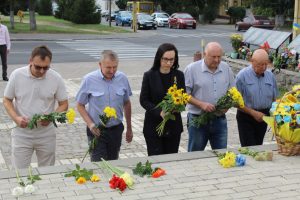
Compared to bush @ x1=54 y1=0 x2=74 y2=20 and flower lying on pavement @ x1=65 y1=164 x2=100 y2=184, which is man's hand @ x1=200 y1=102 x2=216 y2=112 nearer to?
flower lying on pavement @ x1=65 y1=164 x2=100 y2=184

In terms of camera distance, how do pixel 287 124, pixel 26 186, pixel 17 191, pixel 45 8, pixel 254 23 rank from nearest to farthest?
pixel 17 191 → pixel 26 186 → pixel 287 124 → pixel 254 23 → pixel 45 8

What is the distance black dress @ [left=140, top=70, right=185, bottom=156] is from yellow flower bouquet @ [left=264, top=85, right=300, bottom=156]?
40.7 inches

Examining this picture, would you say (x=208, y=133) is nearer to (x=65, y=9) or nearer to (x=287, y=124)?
(x=287, y=124)

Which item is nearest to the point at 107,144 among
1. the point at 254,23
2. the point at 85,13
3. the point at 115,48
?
the point at 115,48

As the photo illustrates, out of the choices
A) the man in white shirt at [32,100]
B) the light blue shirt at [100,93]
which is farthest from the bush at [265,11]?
the man in white shirt at [32,100]

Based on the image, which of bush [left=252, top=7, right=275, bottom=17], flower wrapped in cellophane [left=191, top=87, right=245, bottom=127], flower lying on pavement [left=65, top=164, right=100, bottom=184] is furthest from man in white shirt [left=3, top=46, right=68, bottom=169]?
bush [left=252, top=7, right=275, bottom=17]

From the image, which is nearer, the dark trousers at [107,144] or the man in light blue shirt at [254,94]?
the dark trousers at [107,144]

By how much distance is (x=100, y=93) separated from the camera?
18.0ft

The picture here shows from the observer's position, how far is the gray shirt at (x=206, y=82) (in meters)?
5.96

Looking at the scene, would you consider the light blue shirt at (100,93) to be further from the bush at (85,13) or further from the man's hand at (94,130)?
the bush at (85,13)

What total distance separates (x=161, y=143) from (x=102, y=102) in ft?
2.82

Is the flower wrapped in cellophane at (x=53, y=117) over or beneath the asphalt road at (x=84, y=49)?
over

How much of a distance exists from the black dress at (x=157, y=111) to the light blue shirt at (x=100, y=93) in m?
0.28

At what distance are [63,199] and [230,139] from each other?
16.3ft
